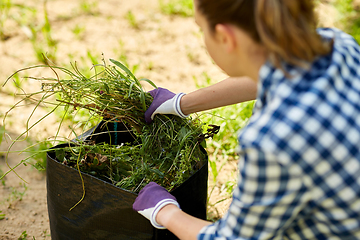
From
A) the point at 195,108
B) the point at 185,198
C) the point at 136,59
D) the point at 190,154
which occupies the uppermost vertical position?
the point at 136,59

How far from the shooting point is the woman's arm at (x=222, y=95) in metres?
1.40

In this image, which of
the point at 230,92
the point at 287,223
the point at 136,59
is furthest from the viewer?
the point at 136,59

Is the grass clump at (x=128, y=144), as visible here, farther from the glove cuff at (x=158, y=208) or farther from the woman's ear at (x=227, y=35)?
the woman's ear at (x=227, y=35)

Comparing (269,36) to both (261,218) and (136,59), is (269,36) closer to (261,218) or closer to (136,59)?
(261,218)

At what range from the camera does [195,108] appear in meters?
1.47

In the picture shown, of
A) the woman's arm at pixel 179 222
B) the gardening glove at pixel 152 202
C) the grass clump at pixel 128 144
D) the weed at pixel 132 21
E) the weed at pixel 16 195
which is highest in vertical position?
the weed at pixel 132 21

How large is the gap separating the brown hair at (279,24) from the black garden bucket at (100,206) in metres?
0.63

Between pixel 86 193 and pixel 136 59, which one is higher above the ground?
pixel 136 59

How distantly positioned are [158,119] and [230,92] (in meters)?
0.31

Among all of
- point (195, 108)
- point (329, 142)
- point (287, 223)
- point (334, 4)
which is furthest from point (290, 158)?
point (334, 4)

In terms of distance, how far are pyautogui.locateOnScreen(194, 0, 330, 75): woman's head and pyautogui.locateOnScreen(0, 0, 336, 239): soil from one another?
4.01 ft

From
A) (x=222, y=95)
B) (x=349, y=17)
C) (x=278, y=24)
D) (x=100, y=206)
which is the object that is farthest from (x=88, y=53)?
(x=349, y=17)

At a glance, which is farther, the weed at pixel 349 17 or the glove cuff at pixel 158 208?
the weed at pixel 349 17

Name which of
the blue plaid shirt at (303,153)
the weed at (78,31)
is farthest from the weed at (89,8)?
the blue plaid shirt at (303,153)
